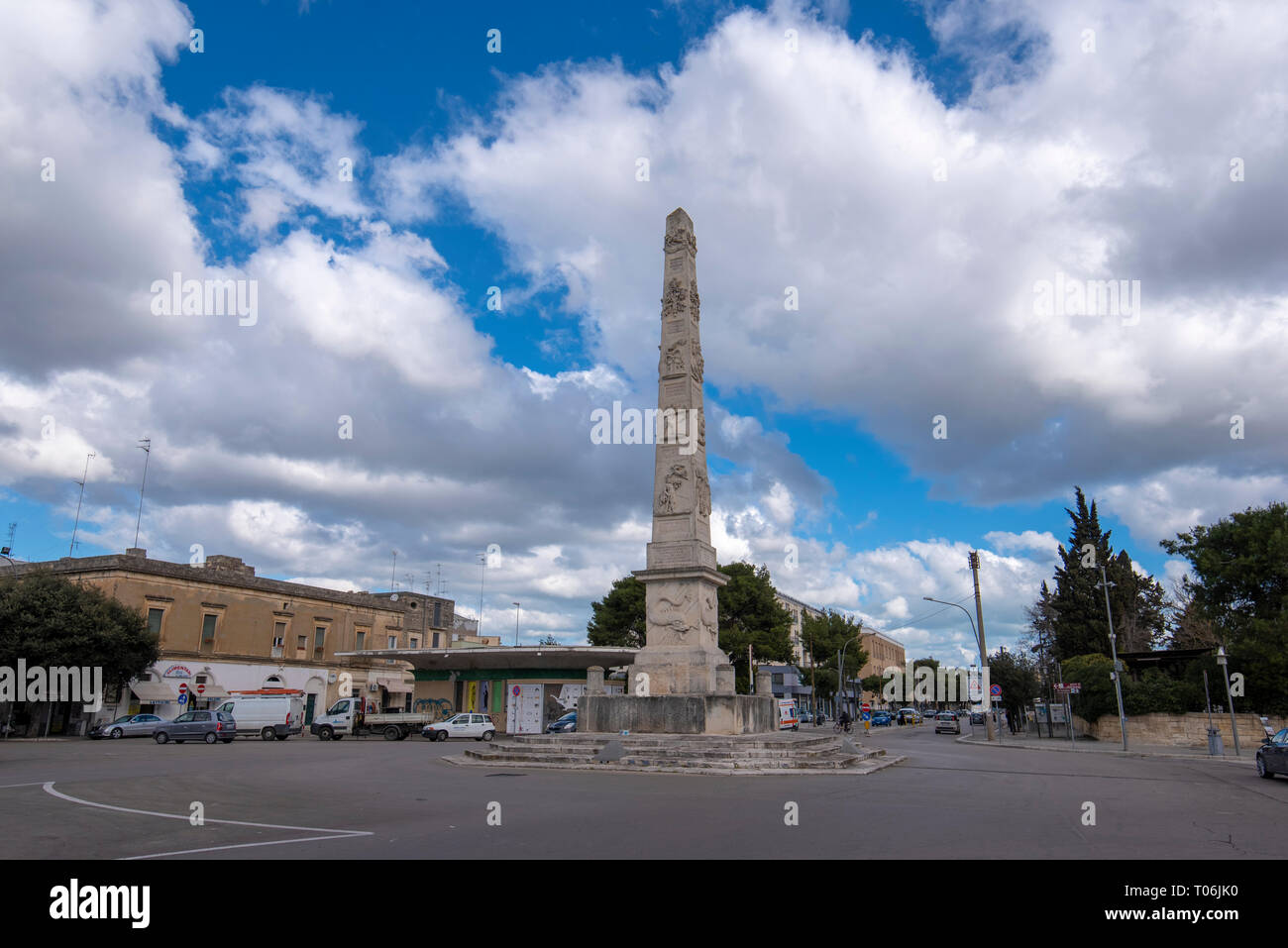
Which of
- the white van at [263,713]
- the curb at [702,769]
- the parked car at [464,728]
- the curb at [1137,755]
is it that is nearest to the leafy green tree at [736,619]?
the parked car at [464,728]

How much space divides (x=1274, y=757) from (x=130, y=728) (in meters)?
40.2

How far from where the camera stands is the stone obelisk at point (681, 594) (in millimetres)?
19375

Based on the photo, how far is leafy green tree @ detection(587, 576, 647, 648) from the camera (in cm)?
5150

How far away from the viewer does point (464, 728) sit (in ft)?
118

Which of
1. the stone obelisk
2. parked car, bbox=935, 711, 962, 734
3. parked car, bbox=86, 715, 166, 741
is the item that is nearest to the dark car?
the stone obelisk

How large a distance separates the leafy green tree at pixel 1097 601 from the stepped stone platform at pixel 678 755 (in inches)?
1494

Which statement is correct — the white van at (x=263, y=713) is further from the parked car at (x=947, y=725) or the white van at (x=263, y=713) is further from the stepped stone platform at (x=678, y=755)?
the parked car at (x=947, y=725)

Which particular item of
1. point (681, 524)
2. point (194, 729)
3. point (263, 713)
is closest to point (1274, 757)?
point (681, 524)

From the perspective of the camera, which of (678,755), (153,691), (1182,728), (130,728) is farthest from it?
(153,691)

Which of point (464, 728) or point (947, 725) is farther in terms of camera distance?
point (947, 725)

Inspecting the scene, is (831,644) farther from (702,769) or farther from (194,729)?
(702,769)

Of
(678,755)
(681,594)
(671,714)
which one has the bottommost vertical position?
(678,755)
